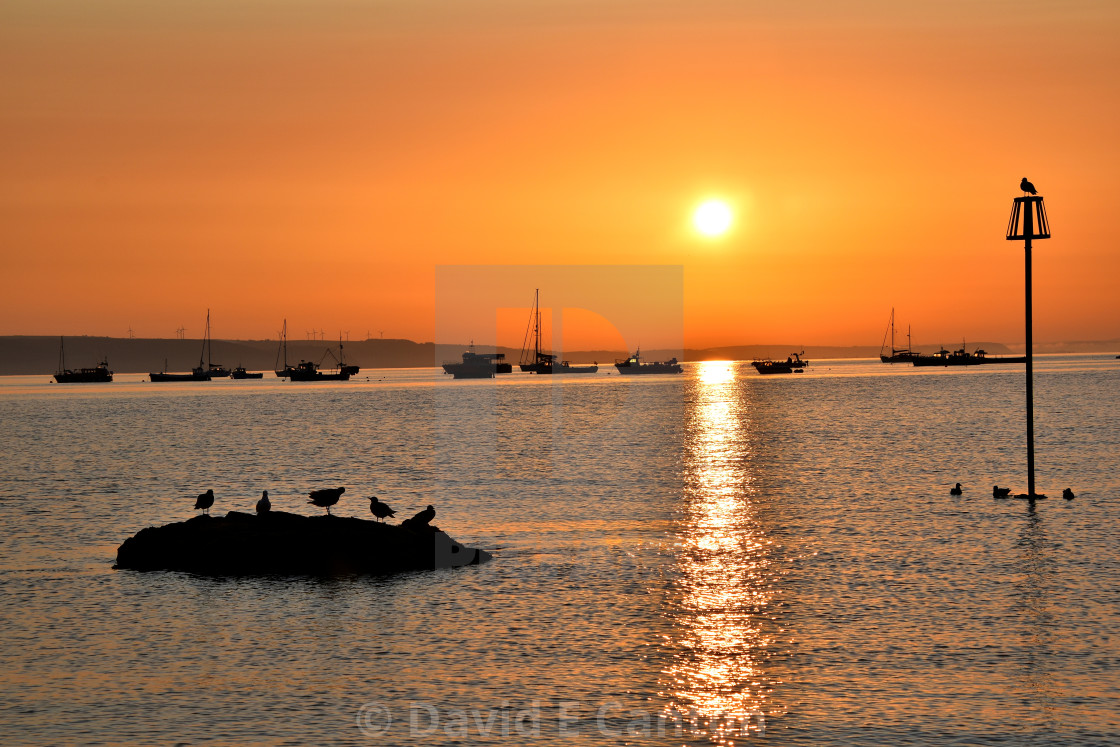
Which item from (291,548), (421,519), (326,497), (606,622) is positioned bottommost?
(606,622)

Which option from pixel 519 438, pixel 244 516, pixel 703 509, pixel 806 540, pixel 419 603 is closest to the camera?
pixel 419 603

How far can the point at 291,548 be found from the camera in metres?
33.7

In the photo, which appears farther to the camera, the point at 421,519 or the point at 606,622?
the point at 421,519

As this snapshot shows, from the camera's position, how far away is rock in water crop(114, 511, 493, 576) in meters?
33.5

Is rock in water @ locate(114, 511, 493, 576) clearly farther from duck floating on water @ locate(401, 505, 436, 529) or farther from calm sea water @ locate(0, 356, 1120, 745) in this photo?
calm sea water @ locate(0, 356, 1120, 745)

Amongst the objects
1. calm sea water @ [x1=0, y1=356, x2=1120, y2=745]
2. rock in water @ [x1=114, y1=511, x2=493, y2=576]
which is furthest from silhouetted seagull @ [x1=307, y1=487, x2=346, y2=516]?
calm sea water @ [x1=0, y1=356, x2=1120, y2=745]

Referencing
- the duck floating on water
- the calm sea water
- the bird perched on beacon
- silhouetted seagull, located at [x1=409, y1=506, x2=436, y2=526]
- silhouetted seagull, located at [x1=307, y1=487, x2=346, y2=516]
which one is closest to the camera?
the calm sea water

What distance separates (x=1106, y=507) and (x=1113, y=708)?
1292 inches

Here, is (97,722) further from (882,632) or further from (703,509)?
(703,509)

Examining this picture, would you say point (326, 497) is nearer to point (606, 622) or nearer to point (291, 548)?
point (291, 548)

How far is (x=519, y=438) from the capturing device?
109 meters

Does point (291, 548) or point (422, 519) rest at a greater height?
point (422, 519)

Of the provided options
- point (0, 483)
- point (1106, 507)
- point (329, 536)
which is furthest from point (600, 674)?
point (0, 483)

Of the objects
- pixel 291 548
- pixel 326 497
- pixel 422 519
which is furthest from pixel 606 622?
pixel 326 497
